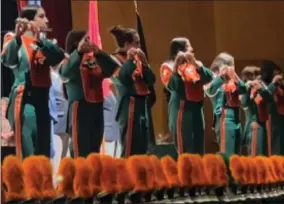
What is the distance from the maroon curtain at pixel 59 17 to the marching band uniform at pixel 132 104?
16 centimetres

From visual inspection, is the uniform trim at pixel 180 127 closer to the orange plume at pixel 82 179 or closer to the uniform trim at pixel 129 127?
the uniform trim at pixel 129 127

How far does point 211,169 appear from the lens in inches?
66.5

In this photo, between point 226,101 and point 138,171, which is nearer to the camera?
point 138,171

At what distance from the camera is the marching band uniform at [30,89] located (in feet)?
4.82

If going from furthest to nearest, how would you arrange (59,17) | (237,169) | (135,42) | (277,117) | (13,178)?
(277,117)
(237,169)
(135,42)
(59,17)
(13,178)

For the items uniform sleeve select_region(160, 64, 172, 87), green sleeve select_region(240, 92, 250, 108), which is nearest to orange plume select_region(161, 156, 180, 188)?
uniform sleeve select_region(160, 64, 172, 87)

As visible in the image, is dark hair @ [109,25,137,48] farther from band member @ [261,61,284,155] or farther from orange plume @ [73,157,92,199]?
band member @ [261,61,284,155]

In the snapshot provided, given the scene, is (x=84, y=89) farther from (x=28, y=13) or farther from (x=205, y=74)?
(x=205, y=74)

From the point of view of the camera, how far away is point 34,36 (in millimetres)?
1497

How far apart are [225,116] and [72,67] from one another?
19.3 inches

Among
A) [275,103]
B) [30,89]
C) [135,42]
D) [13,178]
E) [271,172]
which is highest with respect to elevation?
[135,42]

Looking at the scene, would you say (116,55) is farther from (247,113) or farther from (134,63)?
(247,113)

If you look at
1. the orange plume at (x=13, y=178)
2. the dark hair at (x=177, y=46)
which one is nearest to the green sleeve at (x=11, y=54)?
the orange plume at (x=13, y=178)

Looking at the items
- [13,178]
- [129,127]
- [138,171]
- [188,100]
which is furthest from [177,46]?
[13,178]
